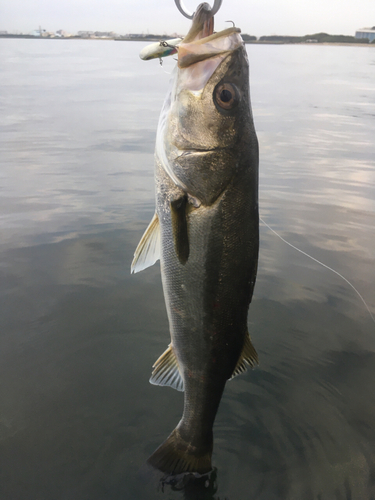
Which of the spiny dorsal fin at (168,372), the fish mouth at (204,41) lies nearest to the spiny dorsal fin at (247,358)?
the spiny dorsal fin at (168,372)

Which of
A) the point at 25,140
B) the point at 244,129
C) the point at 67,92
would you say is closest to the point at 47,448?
the point at 244,129

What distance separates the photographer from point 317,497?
3.22 metres

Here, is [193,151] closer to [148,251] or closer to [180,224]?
[180,224]

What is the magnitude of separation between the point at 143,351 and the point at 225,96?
10.5ft

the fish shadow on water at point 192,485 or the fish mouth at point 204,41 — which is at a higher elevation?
the fish mouth at point 204,41

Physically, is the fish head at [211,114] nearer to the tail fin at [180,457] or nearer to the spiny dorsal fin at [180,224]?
the spiny dorsal fin at [180,224]

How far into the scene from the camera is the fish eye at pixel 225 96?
7.79 feet

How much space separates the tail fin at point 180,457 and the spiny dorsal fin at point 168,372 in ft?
1.35

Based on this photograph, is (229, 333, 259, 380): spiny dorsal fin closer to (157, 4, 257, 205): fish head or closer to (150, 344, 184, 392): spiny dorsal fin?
(150, 344, 184, 392): spiny dorsal fin

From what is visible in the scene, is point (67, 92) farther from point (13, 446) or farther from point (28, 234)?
point (13, 446)

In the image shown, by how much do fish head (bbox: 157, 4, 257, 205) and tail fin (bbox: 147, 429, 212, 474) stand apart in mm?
1782

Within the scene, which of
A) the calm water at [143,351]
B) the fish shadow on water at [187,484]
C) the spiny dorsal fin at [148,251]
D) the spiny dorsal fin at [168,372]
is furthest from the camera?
the calm water at [143,351]

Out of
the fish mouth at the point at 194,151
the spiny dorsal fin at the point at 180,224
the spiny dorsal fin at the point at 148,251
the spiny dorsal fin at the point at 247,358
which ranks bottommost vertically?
the spiny dorsal fin at the point at 247,358

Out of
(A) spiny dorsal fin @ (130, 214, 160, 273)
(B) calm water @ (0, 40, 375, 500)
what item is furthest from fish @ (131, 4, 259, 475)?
(B) calm water @ (0, 40, 375, 500)
